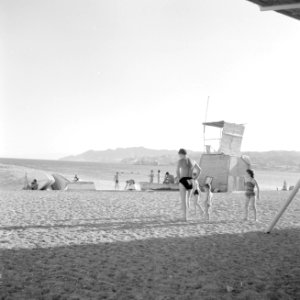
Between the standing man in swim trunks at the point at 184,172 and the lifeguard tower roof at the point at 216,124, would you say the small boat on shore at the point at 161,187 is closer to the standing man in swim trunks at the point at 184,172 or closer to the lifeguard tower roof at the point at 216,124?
the lifeguard tower roof at the point at 216,124

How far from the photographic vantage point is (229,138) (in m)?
24.4

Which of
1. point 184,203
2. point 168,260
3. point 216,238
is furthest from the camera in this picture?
point 184,203

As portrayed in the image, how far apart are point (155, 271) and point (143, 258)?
0.65m

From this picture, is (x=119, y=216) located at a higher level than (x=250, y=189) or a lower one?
lower

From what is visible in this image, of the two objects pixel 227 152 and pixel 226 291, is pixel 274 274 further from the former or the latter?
pixel 227 152

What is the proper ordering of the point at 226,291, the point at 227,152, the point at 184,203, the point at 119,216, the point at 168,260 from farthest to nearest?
the point at 227,152
the point at 119,216
the point at 184,203
the point at 168,260
the point at 226,291

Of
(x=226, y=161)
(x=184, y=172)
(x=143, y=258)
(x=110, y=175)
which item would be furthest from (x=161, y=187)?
(x=110, y=175)

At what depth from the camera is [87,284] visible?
4.18 m

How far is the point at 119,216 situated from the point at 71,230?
7.66 ft

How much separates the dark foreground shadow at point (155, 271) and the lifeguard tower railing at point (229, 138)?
1779 cm

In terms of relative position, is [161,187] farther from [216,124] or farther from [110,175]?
[110,175]

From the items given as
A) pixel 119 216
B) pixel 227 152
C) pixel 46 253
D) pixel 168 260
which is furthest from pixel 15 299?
pixel 227 152

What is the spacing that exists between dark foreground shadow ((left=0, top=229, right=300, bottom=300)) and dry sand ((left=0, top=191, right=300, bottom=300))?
0.01 m

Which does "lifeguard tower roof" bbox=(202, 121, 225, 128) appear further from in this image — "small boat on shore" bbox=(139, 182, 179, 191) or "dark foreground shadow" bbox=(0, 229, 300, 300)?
"dark foreground shadow" bbox=(0, 229, 300, 300)
